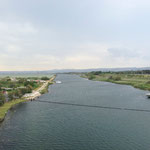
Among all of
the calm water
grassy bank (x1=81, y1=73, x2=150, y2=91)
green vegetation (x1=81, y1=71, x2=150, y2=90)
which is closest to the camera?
the calm water

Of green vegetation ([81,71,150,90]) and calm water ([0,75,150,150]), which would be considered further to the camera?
green vegetation ([81,71,150,90])

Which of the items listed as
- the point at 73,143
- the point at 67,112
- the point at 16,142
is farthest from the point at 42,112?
the point at 73,143

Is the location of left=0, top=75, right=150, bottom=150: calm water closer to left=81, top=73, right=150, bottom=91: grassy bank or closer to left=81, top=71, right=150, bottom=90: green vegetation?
left=81, top=73, right=150, bottom=91: grassy bank

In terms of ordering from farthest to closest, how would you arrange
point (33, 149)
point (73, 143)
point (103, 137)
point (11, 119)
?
point (11, 119)
point (103, 137)
point (73, 143)
point (33, 149)

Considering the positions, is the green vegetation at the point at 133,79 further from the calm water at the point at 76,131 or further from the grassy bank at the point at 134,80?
the calm water at the point at 76,131

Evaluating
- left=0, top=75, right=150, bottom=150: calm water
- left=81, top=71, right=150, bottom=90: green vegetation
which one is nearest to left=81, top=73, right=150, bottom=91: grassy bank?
left=81, top=71, right=150, bottom=90: green vegetation

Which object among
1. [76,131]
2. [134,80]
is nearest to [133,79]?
[134,80]

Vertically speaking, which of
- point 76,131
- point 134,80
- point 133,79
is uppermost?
point 133,79

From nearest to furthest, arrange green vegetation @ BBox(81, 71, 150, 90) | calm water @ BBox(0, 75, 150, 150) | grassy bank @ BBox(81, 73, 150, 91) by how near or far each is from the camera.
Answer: calm water @ BBox(0, 75, 150, 150) → grassy bank @ BBox(81, 73, 150, 91) → green vegetation @ BBox(81, 71, 150, 90)

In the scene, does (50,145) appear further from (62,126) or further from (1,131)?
(1,131)

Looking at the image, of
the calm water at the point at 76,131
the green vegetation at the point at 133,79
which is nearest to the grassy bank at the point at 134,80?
the green vegetation at the point at 133,79

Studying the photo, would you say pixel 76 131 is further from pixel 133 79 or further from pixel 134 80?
pixel 133 79
